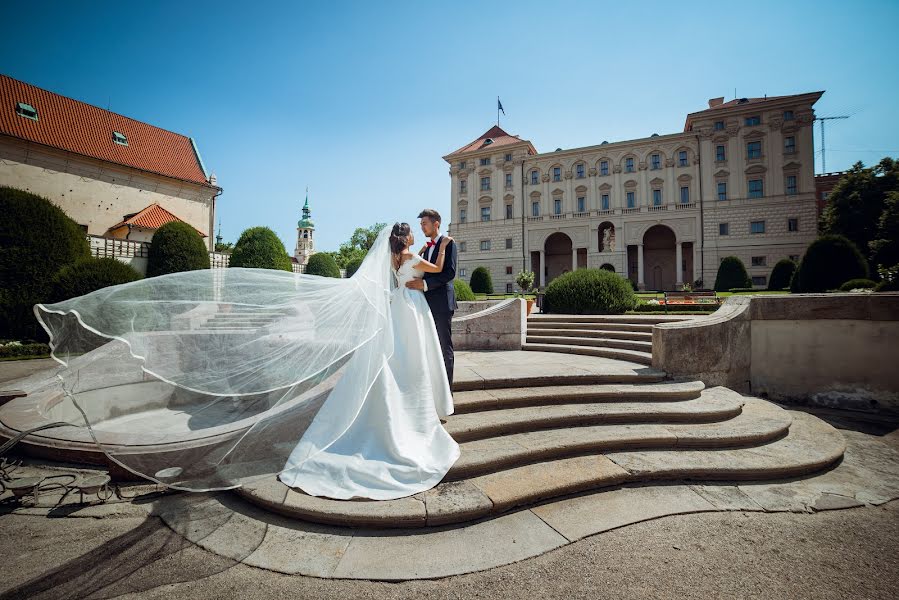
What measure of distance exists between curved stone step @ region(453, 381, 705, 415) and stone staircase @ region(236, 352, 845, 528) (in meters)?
0.01

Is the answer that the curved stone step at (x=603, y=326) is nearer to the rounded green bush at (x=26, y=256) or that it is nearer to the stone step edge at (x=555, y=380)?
the stone step edge at (x=555, y=380)

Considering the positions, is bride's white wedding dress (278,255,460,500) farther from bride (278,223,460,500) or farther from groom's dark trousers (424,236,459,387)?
groom's dark trousers (424,236,459,387)

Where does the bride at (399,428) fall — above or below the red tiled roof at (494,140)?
below

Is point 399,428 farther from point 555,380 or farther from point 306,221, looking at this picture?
point 306,221

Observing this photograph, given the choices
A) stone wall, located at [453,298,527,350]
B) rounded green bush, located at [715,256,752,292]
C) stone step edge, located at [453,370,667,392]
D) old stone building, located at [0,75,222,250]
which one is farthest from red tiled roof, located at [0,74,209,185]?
rounded green bush, located at [715,256,752,292]

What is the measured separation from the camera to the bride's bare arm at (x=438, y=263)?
4.30 m

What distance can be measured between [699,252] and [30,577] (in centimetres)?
5239

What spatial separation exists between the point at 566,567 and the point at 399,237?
3389 mm

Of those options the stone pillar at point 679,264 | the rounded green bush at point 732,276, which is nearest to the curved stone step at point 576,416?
the rounded green bush at point 732,276

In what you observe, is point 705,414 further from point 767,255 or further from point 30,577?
point 767,255

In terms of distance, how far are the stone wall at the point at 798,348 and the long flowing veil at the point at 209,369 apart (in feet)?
18.1

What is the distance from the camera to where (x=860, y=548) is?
2.83 meters

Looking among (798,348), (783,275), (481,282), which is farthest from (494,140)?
(798,348)

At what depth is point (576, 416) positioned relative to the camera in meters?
4.70
